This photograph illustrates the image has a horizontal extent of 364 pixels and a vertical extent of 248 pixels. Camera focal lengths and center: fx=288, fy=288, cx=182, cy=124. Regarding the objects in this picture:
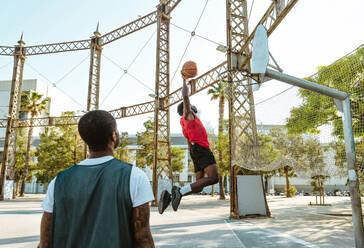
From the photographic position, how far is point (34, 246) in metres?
5.70

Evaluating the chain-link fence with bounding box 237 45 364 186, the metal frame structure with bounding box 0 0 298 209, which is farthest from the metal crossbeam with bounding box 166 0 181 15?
the chain-link fence with bounding box 237 45 364 186

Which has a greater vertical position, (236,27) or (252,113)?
(236,27)

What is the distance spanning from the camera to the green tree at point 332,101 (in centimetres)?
738

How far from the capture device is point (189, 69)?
15.9 ft

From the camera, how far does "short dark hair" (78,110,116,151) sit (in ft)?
6.13

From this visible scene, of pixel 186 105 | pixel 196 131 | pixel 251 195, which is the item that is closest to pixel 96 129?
pixel 186 105

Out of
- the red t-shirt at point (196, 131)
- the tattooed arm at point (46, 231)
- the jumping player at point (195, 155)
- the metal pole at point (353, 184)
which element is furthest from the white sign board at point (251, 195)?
the tattooed arm at point (46, 231)

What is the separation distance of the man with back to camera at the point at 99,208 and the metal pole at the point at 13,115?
25547mm

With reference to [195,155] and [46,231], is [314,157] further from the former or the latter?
[46,231]

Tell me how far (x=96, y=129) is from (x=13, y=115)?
26.7m

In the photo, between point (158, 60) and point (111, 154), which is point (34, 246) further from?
point (158, 60)

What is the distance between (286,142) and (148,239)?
11281mm

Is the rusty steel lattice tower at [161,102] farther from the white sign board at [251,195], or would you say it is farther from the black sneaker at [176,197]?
the black sneaker at [176,197]

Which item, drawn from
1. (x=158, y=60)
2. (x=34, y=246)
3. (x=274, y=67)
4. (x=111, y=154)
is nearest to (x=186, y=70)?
(x=274, y=67)
